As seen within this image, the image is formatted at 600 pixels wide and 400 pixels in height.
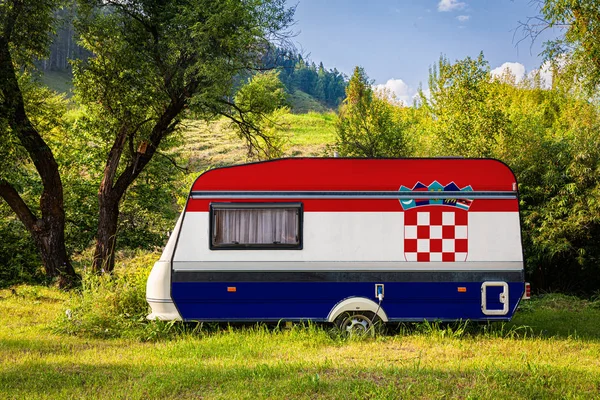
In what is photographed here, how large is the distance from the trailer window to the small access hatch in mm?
2855

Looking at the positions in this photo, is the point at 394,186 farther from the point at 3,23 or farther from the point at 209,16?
the point at 3,23

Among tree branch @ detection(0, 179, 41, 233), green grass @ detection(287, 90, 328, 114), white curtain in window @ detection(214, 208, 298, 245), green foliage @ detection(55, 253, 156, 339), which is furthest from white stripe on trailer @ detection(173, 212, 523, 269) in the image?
green grass @ detection(287, 90, 328, 114)

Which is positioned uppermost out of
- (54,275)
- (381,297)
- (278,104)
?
(278,104)

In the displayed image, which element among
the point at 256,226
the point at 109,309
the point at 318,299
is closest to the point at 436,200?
the point at 318,299

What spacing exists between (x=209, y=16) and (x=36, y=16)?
4.09 meters

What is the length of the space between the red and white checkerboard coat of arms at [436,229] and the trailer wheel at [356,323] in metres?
1.07

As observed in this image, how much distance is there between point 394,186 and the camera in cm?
809

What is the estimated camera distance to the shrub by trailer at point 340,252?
797cm

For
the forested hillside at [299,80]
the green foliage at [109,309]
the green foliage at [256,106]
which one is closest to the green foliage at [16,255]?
the green foliage at [256,106]

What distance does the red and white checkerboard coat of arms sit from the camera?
8000mm

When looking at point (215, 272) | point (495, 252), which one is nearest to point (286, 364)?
point (215, 272)

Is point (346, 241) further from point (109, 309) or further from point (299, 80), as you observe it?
point (299, 80)

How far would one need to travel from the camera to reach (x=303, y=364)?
20.6ft

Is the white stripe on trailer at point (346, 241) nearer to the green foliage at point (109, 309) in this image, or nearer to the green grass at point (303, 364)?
the green grass at point (303, 364)
